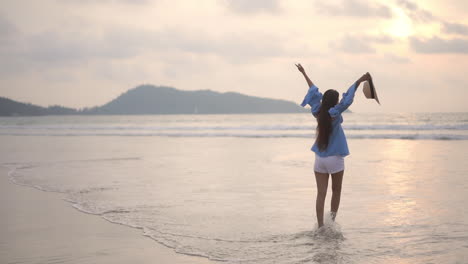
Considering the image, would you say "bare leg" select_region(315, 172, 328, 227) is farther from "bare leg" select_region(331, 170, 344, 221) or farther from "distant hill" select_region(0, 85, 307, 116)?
"distant hill" select_region(0, 85, 307, 116)

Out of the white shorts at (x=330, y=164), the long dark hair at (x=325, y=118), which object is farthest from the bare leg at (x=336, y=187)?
the long dark hair at (x=325, y=118)

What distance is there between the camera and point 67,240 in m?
6.04

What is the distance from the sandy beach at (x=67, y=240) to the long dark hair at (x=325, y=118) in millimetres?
1981

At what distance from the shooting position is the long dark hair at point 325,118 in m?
5.89

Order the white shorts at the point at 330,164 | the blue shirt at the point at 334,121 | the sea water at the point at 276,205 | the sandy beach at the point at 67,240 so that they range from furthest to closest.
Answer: the white shorts at the point at 330,164, the blue shirt at the point at 334,121, the sea water at the point at 276,205, the sandy beach at the point at 67,240

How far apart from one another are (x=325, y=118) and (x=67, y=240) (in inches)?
135

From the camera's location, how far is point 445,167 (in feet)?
41.5

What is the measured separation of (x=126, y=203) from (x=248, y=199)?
2125mm

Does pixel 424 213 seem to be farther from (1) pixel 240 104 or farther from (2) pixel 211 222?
(1) pixel 240 104

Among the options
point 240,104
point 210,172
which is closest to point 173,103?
point 240,104

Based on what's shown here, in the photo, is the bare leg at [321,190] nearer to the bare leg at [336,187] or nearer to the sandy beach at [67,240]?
the bare leg at [336,187]

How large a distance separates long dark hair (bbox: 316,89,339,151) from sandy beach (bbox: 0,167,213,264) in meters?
1.98

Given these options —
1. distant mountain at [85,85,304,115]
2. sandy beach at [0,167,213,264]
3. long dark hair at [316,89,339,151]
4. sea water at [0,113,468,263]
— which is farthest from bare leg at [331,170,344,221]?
distant mountain at [85,85,304,115]

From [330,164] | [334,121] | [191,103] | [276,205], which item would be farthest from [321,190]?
[191,103]
